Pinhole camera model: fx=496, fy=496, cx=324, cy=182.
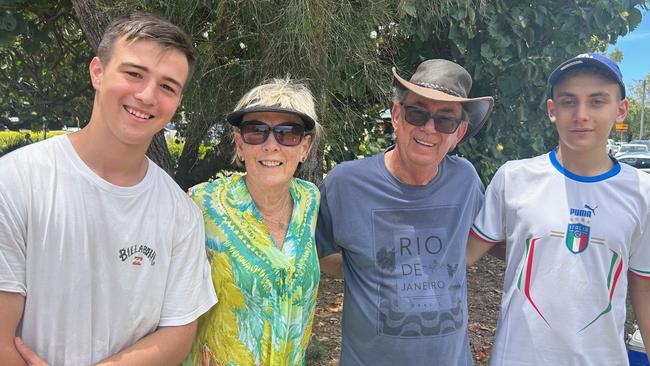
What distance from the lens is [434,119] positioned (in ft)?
7.02

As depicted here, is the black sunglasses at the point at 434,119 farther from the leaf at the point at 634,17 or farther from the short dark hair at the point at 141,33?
the leaf at the point at 634,17

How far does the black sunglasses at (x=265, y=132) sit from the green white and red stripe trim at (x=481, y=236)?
925 millimetres

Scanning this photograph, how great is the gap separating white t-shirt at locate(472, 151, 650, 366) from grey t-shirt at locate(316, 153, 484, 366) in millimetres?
251

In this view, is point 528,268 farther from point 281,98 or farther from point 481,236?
point 281,98

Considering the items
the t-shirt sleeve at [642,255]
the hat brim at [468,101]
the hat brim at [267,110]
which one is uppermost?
the hat brim at [468,101]

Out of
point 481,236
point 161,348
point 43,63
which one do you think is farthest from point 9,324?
point 43,63

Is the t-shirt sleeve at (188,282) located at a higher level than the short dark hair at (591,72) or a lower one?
lower

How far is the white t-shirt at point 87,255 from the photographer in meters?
1.40

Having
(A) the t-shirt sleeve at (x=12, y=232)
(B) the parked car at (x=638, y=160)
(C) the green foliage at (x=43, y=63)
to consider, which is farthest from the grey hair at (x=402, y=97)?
(B) the parked car at (x=638, y=160)

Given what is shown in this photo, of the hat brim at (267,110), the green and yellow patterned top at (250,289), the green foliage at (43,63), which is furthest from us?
the green foliage at (43,63)

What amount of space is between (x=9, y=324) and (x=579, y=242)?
1990 mm

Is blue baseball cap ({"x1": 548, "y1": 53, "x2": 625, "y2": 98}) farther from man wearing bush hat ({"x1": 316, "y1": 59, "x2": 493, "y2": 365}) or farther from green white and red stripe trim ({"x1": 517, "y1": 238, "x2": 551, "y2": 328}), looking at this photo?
green white and red stripe trim ({"x1": 517, "y1": 238, "x2": 551, "y2": 328})

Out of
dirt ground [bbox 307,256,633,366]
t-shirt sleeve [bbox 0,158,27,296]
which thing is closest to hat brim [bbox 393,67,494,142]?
t-shirt sleeve [bbox 0,158,27,296]

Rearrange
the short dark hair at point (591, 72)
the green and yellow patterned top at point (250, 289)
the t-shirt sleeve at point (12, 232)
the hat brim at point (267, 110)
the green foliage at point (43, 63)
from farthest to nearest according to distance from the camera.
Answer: the green foliage at point (43, 63), the short dark hair at point (591, 72), the hat brim at point (267, 110), the green and yellow patterned top at point (250, 289), the t-shirt sleeve at point (12, 232)
